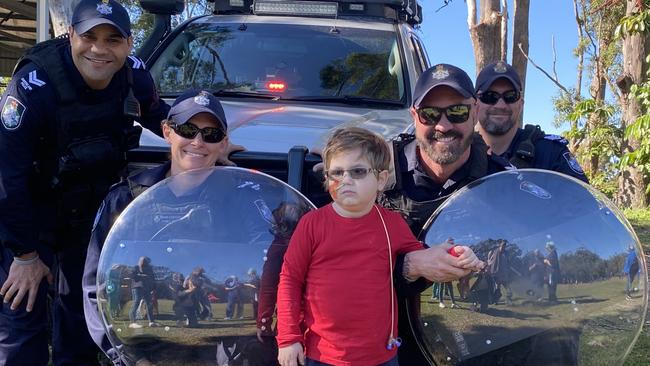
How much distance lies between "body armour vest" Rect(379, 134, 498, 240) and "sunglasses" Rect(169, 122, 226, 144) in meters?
0.70

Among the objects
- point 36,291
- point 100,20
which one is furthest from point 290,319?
point 100,20

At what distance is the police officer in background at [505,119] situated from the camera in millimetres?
3715

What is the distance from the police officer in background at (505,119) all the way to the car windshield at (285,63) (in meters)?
0.66

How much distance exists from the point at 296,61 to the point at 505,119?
1.40m

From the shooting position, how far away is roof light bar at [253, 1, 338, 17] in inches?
202

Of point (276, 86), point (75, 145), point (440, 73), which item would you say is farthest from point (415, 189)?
point (276, 86)

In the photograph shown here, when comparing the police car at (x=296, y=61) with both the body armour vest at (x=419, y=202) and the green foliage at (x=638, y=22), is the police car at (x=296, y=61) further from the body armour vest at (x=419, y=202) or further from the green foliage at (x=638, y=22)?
the green foliage at (x=638, y=22)

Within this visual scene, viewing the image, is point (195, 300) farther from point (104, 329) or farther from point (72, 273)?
point (72, 273)

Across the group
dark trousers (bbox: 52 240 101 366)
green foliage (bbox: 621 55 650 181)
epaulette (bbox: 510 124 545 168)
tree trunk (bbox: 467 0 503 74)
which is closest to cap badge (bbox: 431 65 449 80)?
epaulette (bbox: 510 124 545 168)

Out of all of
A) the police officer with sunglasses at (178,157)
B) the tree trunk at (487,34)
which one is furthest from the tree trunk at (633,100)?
the police officer with sunglasses at (178,157)

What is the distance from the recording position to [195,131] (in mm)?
2979

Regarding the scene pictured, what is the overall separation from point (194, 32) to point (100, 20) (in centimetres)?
188

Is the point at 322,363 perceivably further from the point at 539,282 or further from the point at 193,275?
the point at 539,282

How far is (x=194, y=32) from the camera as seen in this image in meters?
5.07
